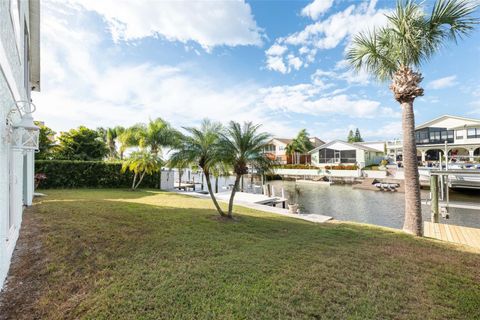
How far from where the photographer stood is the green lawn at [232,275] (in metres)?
3.10

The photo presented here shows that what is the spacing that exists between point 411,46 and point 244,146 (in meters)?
6.90

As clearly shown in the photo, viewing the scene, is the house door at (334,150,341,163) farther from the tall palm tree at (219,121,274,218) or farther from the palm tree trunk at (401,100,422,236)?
the tall palm tree at (219,121,274,218)

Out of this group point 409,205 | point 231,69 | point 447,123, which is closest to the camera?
point 409,205

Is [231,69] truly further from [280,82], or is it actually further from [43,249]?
[43,249]

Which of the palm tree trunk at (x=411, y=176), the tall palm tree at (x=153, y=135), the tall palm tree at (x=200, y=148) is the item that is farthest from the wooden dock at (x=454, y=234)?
the tall palm tree at (x=153, y=135)

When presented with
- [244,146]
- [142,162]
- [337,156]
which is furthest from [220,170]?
[337,156]

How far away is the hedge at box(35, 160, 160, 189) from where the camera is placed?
15386 mm

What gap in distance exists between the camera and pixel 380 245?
624 cm

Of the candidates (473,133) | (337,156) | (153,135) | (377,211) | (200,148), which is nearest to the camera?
(200,148)

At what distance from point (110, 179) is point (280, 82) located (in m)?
17.3

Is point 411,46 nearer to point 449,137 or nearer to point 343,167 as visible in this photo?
point 343,167

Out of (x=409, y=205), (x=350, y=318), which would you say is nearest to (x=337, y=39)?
(x=409, y=205)

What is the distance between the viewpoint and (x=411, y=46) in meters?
7.67

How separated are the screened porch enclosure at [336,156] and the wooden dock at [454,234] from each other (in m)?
34.6
